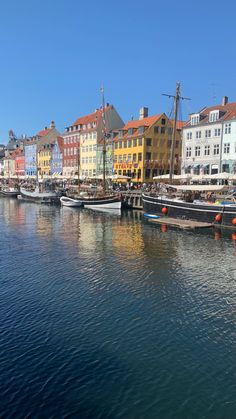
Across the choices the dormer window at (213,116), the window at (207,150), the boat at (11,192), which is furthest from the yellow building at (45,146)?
the dormer window at (213,116)

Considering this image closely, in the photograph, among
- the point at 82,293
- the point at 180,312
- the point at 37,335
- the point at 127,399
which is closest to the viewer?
the point at 127,399

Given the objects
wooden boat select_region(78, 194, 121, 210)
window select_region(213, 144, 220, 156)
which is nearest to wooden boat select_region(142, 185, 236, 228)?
wooden boat select_region(78, 194, 121, 210)

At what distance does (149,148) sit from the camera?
7975cm

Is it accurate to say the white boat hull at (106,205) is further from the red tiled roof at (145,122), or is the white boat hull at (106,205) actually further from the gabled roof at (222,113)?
the red tiled roof at (145,122)

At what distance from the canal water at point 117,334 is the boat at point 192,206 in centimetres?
1366

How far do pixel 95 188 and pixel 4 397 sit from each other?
6737 cm

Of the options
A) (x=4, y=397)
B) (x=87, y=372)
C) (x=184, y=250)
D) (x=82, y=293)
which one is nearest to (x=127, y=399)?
(x=87, y=372)

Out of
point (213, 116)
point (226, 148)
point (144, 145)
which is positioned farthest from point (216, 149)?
point (144, 145)

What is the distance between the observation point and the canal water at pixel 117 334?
402 inches

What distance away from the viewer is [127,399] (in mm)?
10227

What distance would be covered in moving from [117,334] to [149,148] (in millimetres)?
68511

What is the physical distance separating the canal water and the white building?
3854 centimetres

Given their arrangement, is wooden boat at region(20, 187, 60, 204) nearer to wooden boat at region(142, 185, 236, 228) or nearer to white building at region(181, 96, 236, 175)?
white building at region(181, 96, 236, 175)

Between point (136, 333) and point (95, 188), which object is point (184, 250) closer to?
point (136, 333)
